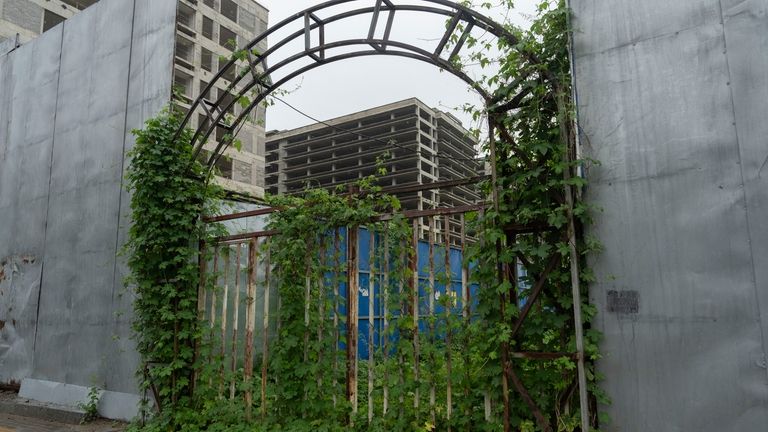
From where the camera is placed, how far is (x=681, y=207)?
149 inches

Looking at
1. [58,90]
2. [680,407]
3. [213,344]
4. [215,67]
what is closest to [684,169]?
[680,407]

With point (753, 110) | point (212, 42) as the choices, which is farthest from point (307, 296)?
point (212, 42)

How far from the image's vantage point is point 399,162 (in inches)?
914

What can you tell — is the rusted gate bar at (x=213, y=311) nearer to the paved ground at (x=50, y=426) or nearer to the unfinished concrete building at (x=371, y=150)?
the paved ground at (x=50, y=426)

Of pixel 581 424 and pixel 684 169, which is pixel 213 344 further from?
pixel 684 169

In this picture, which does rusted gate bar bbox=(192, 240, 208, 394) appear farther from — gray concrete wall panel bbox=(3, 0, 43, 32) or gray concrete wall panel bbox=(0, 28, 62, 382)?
gray concrete wall panel bbox=(3, 0, 43, 32)

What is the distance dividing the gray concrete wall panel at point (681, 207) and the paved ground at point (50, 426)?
605 cm

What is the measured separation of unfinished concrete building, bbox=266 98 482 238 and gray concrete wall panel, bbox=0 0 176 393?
10.1 metres

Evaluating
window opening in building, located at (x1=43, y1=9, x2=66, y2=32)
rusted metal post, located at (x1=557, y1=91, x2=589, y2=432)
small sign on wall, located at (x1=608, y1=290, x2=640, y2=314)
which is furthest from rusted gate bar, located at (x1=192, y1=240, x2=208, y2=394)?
window opening in building, located at (x1=43, y1=9, x2=66, y2=32)

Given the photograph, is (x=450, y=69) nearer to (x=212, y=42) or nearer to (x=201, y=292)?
(x=201, y=292)

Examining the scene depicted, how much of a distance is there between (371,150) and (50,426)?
61.6ft

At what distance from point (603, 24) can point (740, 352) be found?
2644 millimetres

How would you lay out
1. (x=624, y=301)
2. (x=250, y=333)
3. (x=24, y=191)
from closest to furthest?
(x=624, y=301)
(x=250, y=333)
(x=24, y=191)

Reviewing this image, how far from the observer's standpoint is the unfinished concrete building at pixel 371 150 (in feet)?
67.5
